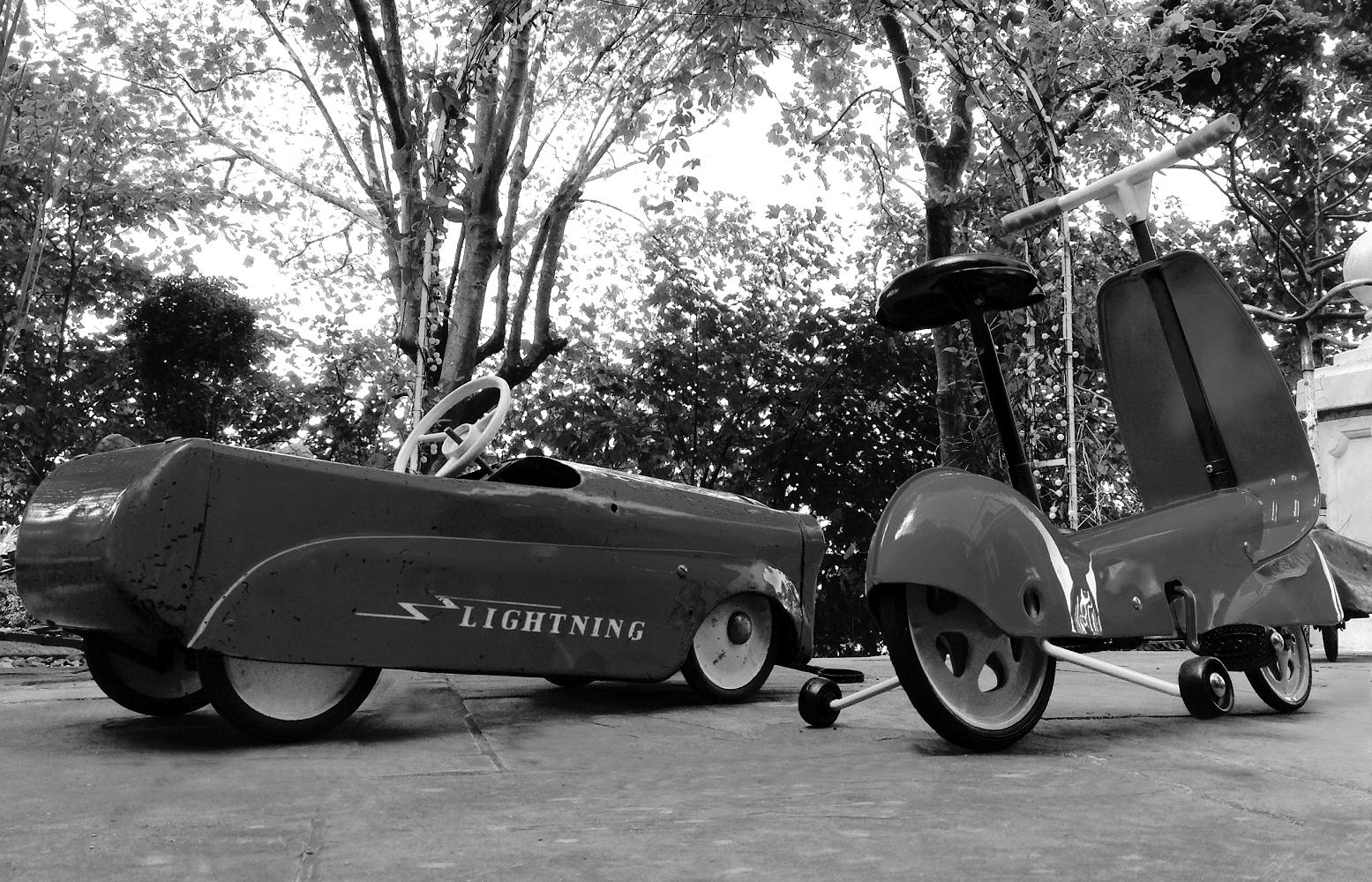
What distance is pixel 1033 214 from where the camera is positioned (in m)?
3.58

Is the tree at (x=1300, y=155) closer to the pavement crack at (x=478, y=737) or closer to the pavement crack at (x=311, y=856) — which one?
the pavement crack at (x=478, y=737)

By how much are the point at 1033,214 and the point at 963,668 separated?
1585 mm

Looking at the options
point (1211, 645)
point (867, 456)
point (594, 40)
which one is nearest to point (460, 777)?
point (1211, 645)

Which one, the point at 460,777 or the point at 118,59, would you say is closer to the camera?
the point at 460,777

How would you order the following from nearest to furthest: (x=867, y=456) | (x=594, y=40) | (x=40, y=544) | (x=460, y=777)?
1. (x=460, y=777)
2. (x=40, y=544)
3. (x=867, y=456)
4. (x=594, y=40)

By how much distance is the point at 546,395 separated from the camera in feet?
33.5

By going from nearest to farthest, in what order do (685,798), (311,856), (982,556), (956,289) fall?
(311,856)
(685,798)
(982,556)
(956,289)

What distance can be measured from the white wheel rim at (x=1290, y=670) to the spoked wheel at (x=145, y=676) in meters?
3.31

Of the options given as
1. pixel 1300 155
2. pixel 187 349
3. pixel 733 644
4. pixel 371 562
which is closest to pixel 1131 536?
pixel 733 644

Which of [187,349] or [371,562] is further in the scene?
[187,349]

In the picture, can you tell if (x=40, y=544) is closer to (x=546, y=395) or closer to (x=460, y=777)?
(x=460, y=777)

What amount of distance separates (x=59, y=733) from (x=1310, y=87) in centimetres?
1536

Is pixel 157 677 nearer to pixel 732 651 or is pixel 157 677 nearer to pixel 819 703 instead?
pixel 732 651

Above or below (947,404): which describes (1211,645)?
Result: below
